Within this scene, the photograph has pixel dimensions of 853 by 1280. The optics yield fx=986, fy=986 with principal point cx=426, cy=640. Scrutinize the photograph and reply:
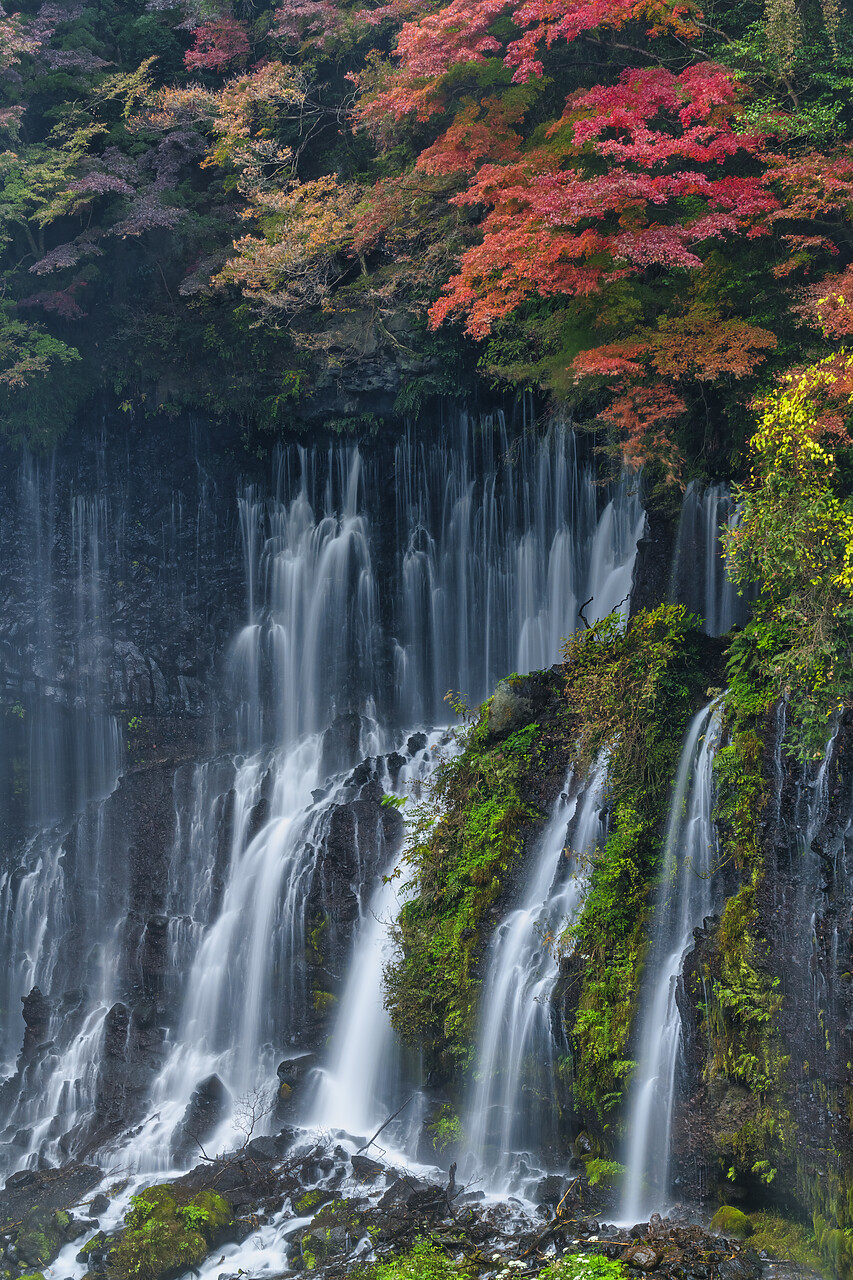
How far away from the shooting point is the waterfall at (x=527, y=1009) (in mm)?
11359

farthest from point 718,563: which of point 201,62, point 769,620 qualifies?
point 201,62

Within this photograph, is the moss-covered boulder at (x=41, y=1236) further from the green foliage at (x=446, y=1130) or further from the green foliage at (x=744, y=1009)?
the green foliage at (x=744, y=1009)

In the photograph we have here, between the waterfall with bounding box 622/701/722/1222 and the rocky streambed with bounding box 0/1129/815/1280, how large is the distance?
486 millimetres

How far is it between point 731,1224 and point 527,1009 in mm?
3010

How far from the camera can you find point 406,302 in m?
18.3

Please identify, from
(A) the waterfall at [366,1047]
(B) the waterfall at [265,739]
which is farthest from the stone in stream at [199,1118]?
(A) the waterfall at [366,1047]

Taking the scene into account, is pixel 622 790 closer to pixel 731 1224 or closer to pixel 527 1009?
pixel 527 1009

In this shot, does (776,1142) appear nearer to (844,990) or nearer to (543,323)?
(844,990)

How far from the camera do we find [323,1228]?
35.9 ft

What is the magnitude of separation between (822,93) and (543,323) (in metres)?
4.83

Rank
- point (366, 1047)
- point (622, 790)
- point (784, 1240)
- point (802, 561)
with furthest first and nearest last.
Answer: point (366, 1047) < point (622, 790) < point (802, 561) < point (784, 1240)

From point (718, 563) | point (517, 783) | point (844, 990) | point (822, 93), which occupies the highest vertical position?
point (822, 93)

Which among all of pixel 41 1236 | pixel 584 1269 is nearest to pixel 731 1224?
pixel 584 1269

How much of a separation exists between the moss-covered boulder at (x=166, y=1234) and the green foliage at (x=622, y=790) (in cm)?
458
